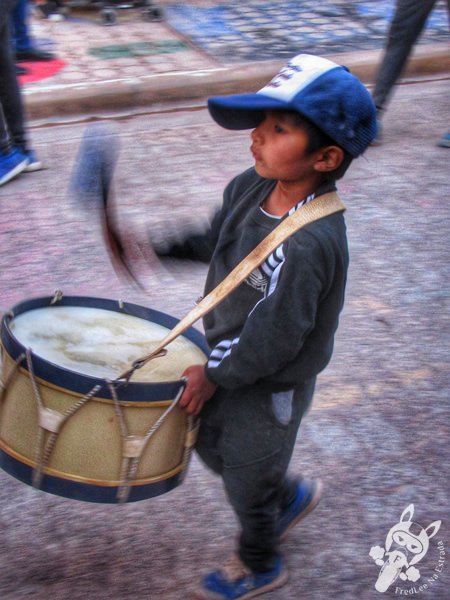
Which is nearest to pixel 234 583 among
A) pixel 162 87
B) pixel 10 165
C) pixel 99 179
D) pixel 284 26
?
pixel 99 179

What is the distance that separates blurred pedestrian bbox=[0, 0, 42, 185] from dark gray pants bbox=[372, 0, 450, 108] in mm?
2074

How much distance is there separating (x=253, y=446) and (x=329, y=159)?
70 cm

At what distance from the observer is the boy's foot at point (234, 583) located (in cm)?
238

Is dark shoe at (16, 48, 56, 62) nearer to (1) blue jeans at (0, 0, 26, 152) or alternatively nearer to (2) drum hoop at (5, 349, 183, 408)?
(1) blue jeans at (0, 0, 26, 152)

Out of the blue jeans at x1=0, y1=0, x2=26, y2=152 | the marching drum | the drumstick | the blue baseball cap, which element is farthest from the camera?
the blue jeans at x1=0, y1=0, x2=26, y2=152

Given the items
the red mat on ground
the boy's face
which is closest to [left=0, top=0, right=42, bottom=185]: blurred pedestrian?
the red mat on ground

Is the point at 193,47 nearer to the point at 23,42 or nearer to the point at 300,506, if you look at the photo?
the point at 23,42

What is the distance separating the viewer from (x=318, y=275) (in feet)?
6.24

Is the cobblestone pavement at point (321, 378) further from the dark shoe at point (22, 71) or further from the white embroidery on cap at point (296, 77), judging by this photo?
the dark shoe at point (22, 71)

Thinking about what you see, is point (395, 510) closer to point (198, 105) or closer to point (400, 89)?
point (198, 105)

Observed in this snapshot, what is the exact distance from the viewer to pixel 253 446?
2.13 m

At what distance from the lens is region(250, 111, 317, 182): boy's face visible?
192cm

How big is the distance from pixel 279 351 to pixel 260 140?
0.46 metres

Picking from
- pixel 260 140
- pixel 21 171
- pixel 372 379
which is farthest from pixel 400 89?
pixel 260 140
